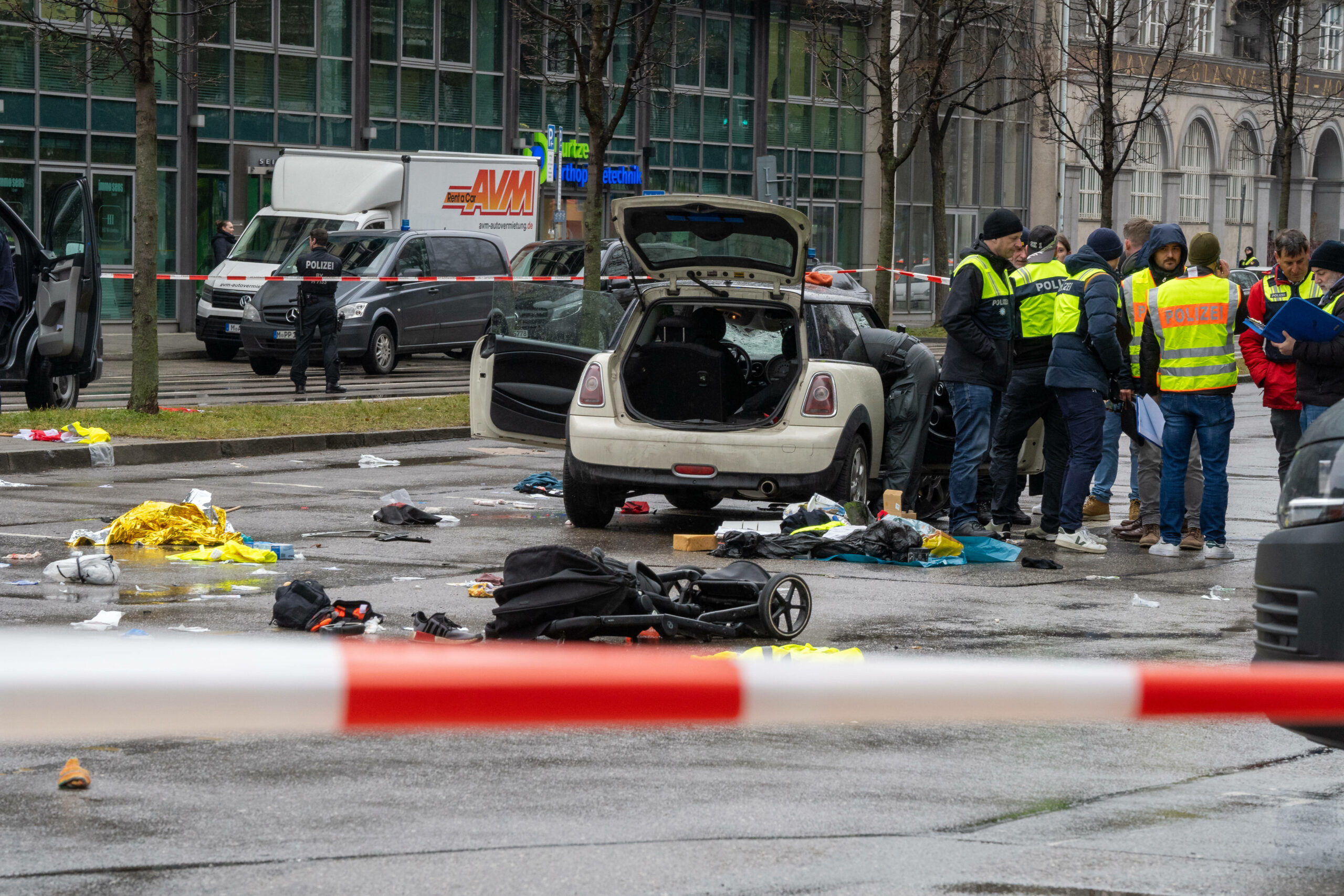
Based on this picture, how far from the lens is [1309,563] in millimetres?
4781

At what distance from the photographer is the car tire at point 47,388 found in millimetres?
17203

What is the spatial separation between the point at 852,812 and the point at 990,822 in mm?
348

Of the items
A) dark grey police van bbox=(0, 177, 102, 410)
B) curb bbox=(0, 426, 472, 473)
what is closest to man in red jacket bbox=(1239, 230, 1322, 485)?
curb bbox=(0, 426, 472, 473)

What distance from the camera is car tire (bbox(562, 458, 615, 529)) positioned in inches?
450

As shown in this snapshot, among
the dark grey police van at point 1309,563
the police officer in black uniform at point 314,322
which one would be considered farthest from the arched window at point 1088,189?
the dark grey police van at point 1309,563

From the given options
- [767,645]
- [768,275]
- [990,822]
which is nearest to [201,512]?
[768,275]

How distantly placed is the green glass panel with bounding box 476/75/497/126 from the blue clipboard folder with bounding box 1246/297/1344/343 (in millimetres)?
30162

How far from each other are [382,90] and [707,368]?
26.8 metres

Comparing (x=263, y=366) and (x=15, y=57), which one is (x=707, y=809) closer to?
(x=263, y=366)

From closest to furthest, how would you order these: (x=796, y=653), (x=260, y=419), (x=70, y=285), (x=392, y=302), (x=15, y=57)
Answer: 1. (x=796, y=653)
2. (x=70, y=285)
3. (x=260, y=419)
4. (x=392, y=302)
5. (x=15, y=57)

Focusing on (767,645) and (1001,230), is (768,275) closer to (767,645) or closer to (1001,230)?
(1001,230)

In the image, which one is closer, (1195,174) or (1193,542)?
(1193,542)

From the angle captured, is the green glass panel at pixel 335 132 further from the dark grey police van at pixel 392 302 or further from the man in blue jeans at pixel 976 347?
the man in blue jeans at pixel 976 347

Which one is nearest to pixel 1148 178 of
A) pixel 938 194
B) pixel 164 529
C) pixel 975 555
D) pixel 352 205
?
pixel 938 194
